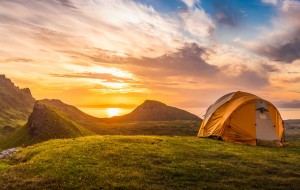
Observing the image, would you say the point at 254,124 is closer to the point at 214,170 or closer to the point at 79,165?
the point at 214,170

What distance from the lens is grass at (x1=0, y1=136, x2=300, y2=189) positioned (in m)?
20.2

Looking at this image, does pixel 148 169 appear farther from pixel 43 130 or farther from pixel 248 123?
pixel 43 130

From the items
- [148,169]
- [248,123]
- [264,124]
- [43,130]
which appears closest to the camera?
[148,169]

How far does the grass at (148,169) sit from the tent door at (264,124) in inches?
353

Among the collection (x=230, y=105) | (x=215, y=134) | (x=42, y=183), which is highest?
(x=230, y=105)

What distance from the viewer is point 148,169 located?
23.4m

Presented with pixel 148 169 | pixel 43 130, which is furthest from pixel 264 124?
pixel 43 130

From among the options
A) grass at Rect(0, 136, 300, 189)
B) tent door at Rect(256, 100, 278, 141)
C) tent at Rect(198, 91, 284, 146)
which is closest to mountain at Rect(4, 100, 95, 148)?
tent at Rect(198, 91, 284, 146)

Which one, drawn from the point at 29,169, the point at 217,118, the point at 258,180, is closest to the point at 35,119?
the point at 217,118

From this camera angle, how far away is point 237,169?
2417cm

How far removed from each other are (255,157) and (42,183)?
1996cm

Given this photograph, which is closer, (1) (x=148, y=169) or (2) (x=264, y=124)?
(1) (x=148, y=169)

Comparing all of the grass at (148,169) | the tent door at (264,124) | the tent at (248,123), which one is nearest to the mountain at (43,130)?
the tent at (248,123)

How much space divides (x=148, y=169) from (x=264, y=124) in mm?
24837
